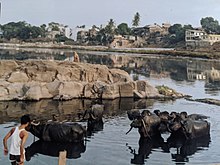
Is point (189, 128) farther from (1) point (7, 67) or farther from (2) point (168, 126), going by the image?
(1) point (7, 67)

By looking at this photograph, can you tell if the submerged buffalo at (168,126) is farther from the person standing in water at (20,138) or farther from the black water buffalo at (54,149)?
the person standing in water at (20,138)

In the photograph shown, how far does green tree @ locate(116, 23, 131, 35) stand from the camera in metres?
172

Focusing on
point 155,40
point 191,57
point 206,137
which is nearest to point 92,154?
point 206,137

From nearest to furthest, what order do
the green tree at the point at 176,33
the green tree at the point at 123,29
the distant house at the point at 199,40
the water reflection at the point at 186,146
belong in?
1. the water reflection at the point at 186,146
2. the distant house at the point at 199,40
3. the green tree at the point at 176,33
4. the green tree at the point at 123,29

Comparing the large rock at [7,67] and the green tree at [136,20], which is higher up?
the green tree at [136,20]

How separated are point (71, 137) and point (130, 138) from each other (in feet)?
9.82

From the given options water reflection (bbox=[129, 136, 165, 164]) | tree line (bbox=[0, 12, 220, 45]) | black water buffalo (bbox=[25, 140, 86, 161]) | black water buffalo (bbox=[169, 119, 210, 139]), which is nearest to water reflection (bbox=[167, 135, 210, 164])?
black water buffalo (bbox=[169, 119, 210, 139])

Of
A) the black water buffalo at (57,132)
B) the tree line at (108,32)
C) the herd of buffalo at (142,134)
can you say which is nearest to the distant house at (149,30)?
the tree line at (108,32)

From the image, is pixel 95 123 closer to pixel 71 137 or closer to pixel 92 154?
pixel 71 137

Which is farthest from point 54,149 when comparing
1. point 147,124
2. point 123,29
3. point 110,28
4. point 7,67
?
point 123,29

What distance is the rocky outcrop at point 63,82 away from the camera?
30.1 metres

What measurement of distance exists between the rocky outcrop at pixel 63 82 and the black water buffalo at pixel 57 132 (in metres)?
11.5

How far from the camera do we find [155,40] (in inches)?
6467

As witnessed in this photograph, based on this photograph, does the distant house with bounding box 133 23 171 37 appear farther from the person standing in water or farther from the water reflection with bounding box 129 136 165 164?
the person standing in water
